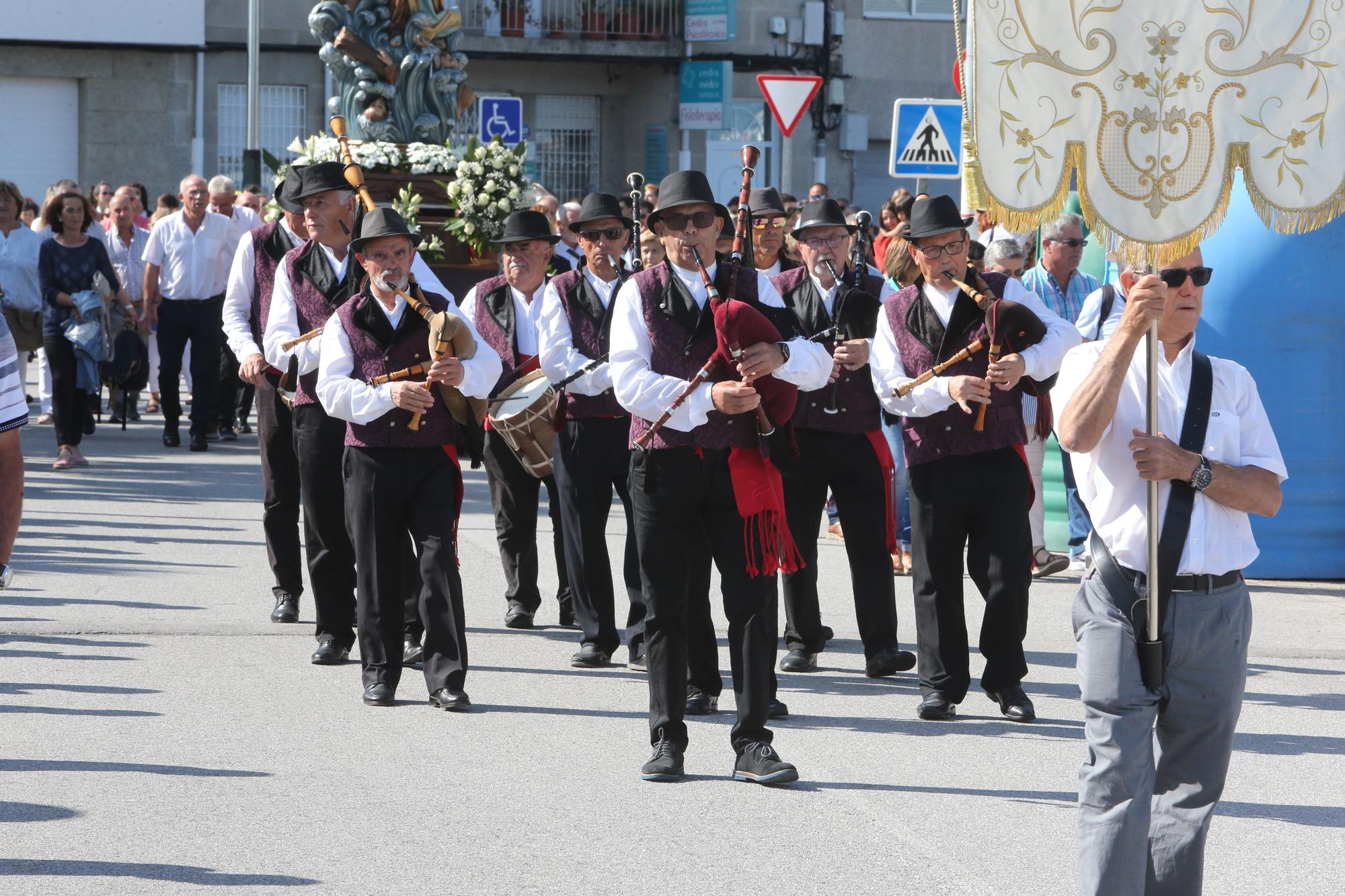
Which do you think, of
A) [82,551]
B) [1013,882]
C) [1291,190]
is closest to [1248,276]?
[1291,190]

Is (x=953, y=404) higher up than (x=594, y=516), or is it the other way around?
(x=953, y=404)

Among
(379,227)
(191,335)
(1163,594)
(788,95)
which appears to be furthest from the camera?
(788,95)

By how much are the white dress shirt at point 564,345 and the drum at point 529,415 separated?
0.28 meters

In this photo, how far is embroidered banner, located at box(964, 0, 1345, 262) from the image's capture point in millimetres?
5355

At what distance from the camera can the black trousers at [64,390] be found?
45.9 feet

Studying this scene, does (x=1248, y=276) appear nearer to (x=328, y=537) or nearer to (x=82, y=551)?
(x=328, y=537)

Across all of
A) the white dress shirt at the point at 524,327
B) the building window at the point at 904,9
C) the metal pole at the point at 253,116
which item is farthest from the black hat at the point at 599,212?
the building window at the point at 904,9

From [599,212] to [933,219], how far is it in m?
2.00

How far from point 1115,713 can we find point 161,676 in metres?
4.63

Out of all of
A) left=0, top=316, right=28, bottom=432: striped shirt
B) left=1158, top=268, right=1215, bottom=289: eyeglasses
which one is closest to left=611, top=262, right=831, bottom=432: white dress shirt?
left=1158, top=268, right=1215, bottom=289: eyeglasses

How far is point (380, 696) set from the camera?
7.46 metres

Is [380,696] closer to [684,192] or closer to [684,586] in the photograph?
[684,586]

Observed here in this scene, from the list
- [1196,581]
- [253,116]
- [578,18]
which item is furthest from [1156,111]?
[578,18]

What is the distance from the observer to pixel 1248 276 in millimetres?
10734
